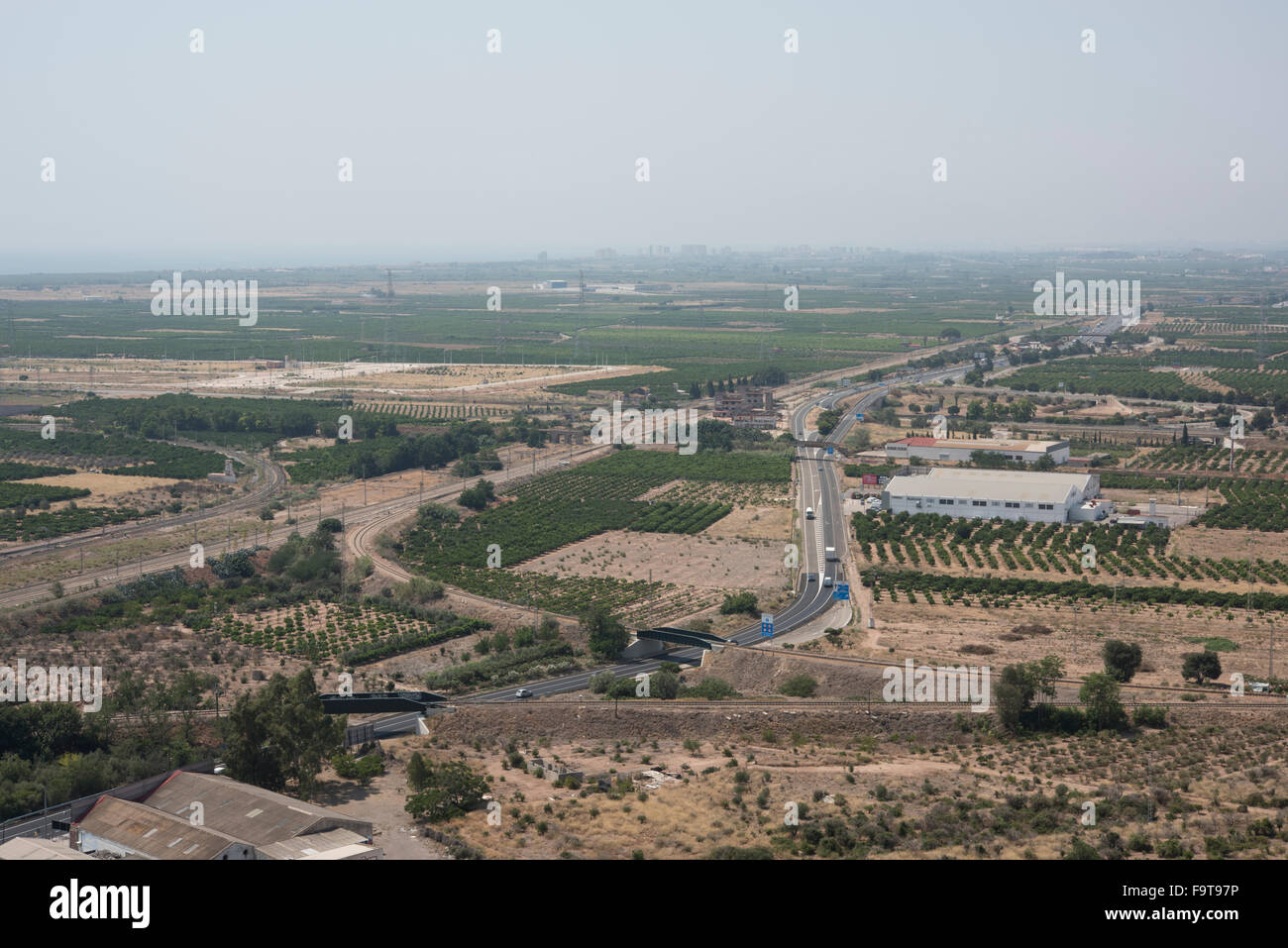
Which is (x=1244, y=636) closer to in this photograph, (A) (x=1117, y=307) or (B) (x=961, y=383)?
(B) (x=961, y=383)

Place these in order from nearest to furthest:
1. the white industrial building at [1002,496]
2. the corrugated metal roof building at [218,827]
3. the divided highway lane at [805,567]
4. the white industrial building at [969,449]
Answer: the corrugated metal roof building at [218,827] < the divided highway lane at [805,567] < the white industrial building at [1002,496] < the white industrial building at [969,449]

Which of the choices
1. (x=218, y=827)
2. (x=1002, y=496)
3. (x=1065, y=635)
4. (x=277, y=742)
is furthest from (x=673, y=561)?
(x=218, y=827)

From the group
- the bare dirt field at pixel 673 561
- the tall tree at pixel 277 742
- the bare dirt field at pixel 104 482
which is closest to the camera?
the tall tree at pixel 277 742

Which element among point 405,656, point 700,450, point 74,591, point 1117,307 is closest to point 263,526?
point 74,591

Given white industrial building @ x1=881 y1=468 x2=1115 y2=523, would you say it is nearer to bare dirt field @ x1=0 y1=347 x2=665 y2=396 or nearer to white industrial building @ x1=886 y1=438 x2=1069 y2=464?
white industrial building @ x1=886 y1=438 x2=1069 y2=464

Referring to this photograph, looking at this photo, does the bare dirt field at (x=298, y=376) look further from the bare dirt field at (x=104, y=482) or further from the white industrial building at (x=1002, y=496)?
the white industrial building at (x=1002, y=496)

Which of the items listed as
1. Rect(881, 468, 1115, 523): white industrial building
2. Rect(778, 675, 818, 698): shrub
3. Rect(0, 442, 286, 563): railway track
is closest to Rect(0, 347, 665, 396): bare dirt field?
Rect(0, 442, 286, 563): railway track

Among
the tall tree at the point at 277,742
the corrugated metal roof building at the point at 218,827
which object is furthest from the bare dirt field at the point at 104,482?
the corrugated metal roof building at the point at 218,827

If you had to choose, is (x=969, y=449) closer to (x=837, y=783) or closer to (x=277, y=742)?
(x=837, y=783)
